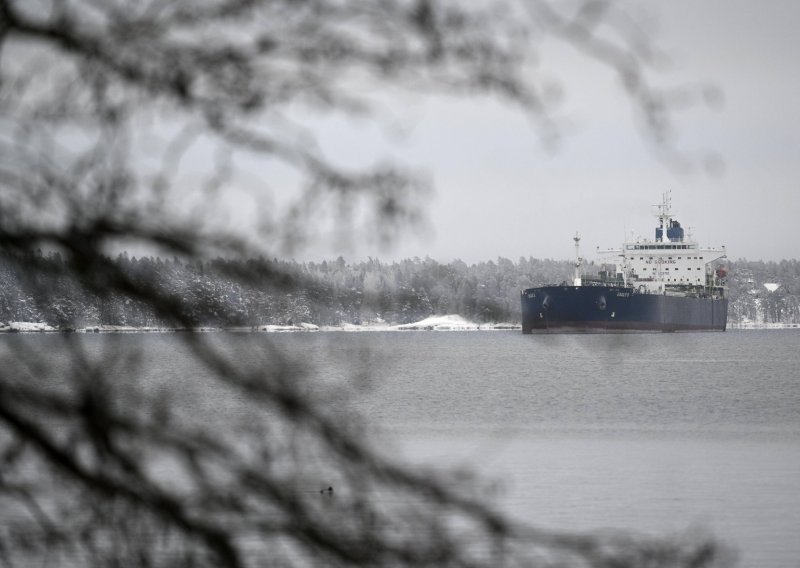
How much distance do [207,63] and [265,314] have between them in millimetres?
471

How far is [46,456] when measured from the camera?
2186mm

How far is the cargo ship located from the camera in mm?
76812

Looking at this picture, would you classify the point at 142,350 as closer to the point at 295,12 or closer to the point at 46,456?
the point at 46,456

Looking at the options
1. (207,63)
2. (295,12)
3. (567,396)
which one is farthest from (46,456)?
(567,396)

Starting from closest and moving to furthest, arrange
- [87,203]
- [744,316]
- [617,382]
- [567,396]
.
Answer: [87,203]
[567,396]
[617,382]
[744,316]

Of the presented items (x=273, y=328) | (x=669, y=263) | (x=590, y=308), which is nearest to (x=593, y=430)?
(x=273, y=328)

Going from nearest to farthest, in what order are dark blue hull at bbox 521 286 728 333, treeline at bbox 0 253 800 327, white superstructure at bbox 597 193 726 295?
treeline at bbox 0 253 800 327, dark blue hull at bbox 521 286 728 333, white superstructure at bbox 597 193 726 295

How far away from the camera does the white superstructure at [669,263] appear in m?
93.1

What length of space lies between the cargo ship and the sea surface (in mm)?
25296

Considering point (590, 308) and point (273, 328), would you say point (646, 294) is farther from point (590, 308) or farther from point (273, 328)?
point (273, 328)

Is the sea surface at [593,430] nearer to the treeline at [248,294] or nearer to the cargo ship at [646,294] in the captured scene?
the treeline at [248,294]

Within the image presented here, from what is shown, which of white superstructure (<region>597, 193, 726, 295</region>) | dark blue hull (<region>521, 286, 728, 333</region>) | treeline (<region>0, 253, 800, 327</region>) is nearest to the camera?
treeline (<region>0, 253, 800, 327</region>)

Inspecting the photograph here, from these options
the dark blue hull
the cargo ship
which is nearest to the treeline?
the cargo ship

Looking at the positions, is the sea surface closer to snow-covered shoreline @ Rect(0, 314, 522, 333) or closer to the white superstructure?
snow-covered shoreline @ Rect(0, 314, 522, 333)
